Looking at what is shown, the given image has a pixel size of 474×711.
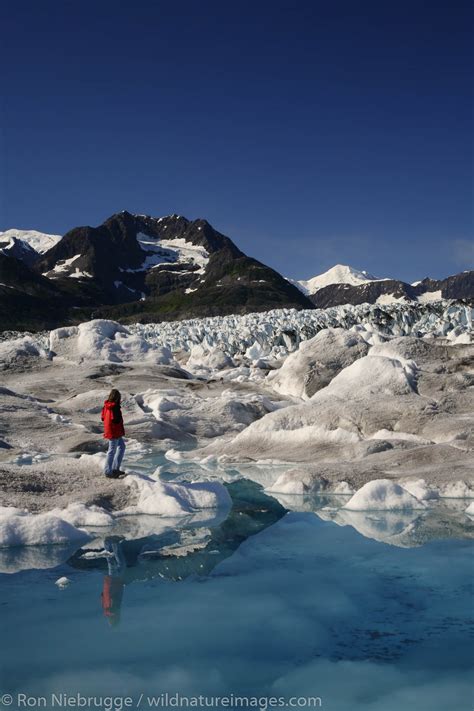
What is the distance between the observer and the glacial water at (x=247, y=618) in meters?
5.78

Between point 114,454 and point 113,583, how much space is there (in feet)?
15.5

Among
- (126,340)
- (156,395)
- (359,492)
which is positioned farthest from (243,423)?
(126,340)

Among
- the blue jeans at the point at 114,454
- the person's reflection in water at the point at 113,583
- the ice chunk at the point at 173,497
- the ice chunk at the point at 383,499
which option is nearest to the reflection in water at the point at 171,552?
the person's reflection in water at the point at 113,583

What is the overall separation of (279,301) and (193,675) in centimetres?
19024

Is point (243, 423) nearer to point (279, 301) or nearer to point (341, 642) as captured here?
point (341, 642)

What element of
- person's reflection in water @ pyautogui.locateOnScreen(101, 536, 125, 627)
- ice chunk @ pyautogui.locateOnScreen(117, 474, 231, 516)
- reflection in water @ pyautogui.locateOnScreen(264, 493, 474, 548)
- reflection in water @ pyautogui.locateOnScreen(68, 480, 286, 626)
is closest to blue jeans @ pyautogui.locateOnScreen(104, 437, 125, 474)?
ice chunk @ pyautogui.locateOnScreen(117, 474, 231, 516)

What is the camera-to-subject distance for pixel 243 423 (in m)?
22.7

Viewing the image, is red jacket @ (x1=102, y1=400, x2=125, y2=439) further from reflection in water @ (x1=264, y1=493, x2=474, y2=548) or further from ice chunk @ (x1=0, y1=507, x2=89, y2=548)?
reflection in water @ (x1=264, y1=493, x2=474, y2=548)

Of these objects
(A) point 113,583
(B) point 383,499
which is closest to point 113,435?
(A) point 113,583

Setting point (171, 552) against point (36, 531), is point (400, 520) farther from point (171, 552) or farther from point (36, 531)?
point (36, 531)

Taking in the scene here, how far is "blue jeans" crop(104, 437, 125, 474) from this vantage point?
12852 mm

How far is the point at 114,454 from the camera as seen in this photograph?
1298cm

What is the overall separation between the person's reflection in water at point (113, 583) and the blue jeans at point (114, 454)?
8.52 ft

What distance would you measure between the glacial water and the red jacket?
231cm
